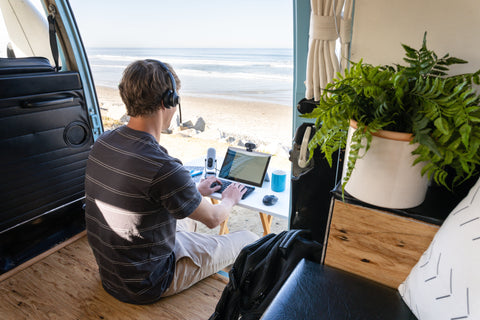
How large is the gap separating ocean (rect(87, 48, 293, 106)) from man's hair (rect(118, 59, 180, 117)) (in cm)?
714

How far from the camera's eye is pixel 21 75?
5.59 feet

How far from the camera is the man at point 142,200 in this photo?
3.89 ft

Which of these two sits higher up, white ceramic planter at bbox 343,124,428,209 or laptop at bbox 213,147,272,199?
white ceramic planter at bbox 343,124,428,209

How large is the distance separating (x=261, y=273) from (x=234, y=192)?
0.68 metres

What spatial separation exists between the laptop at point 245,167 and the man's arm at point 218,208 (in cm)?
19

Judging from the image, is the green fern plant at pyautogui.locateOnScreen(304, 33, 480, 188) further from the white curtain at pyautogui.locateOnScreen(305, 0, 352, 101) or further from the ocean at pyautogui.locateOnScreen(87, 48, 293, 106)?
the ocean at pyautogui.locateOnScreen(87, 48, 293, 106)

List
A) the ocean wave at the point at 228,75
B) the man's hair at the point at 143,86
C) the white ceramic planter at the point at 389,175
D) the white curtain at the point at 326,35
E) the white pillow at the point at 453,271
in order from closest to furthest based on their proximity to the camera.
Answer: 1. the white pillow at the point at 453,271
2. the white ceramic planter at the point at 389,175
3. the white curtain at the point at 326,35
4. the man's hair at the point at 143,86
5. the ocean wave at the point at 228,75

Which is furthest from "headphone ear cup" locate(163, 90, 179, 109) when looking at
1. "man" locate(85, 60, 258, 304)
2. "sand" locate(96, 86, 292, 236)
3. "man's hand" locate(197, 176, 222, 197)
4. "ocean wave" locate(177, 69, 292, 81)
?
"ocean wave" locate(177, 69, 292, 81)

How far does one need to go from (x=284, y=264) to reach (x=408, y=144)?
71 centimetres

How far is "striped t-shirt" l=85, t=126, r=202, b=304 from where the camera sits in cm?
118

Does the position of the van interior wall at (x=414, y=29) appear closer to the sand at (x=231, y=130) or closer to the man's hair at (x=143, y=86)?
the man's hair at (x=143, y=86)

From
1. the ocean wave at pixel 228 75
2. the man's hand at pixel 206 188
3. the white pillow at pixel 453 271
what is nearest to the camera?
the white pillow at pixel 453 271

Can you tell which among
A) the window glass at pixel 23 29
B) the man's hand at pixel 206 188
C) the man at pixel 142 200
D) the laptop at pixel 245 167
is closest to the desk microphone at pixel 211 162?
the laptop at pixel 245 167

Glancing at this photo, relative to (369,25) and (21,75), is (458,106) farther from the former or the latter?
(21,75)
